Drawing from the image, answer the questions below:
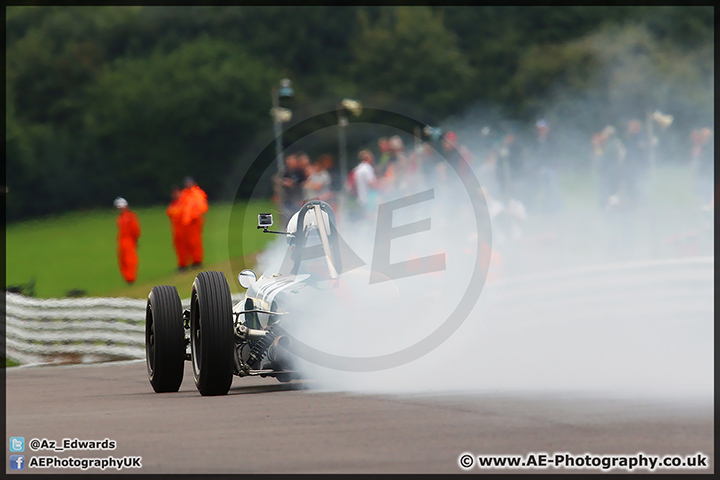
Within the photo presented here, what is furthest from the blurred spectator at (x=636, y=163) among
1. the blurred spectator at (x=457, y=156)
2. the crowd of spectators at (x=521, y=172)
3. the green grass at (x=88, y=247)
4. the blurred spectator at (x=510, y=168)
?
the green grass at (x=88, y=247)

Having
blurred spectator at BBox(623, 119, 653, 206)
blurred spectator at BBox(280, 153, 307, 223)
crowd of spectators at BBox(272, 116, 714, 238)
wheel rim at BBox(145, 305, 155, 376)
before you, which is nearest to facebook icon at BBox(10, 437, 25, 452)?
wheel rim at BBox(145, 305, 155, 376)

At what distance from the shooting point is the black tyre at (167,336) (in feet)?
37.2

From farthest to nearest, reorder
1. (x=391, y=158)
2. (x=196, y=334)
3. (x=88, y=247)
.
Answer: (x=88, y=247), (x=391, y=158), (x=196, y=334)

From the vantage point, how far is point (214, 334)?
408 inches

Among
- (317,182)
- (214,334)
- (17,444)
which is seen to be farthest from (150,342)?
(317,182)

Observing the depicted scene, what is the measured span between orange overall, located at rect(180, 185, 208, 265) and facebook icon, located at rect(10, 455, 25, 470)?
62.0 feet

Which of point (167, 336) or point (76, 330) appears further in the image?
point (76, 330)

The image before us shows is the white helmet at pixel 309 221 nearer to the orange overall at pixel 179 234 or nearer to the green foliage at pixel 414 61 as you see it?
the orange overall at pixel 179 234

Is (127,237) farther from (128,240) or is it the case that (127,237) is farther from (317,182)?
(317,182)

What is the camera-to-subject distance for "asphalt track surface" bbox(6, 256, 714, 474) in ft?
23.0

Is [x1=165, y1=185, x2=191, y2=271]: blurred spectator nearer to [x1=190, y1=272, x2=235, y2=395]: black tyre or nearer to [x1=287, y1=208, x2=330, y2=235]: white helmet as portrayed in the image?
[x1=287, y1=208, x2=330, y2=235]: white helmet

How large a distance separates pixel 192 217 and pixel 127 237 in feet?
6.07

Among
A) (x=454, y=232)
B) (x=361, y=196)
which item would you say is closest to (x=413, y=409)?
(x=454, y=232)

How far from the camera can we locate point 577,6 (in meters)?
64.3
